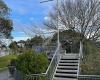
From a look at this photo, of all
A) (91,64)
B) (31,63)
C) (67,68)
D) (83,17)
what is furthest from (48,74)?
(83,17)

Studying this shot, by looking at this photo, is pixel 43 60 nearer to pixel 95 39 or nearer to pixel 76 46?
pixel 76 46

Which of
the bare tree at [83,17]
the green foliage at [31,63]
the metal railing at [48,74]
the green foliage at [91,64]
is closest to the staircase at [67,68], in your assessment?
the metal railing at [48,74]

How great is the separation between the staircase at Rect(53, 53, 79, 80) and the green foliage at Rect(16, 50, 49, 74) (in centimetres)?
215

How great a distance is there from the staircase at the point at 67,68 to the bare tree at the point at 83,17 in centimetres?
1675

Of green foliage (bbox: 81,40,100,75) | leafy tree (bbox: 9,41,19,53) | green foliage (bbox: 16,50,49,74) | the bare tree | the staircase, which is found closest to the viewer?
green foliage (bbox: 16,50,49,74)

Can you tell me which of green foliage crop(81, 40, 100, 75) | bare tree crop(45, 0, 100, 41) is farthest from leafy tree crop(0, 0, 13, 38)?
green foliage crop(81, 40, 100, 75)

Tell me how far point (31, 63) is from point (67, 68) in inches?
153

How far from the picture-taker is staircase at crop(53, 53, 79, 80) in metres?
18.0

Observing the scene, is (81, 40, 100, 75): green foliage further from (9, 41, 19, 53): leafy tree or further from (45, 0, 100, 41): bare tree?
(9, 41, 19, 53): leafy tree

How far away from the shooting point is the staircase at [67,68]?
59.1 ft

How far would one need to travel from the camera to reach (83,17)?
124 ft

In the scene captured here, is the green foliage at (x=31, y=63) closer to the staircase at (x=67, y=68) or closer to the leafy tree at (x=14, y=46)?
the staircase at (x=67, y=68)

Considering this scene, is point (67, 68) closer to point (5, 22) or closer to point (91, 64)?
point (91, 64)

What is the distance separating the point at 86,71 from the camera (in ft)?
60.8
